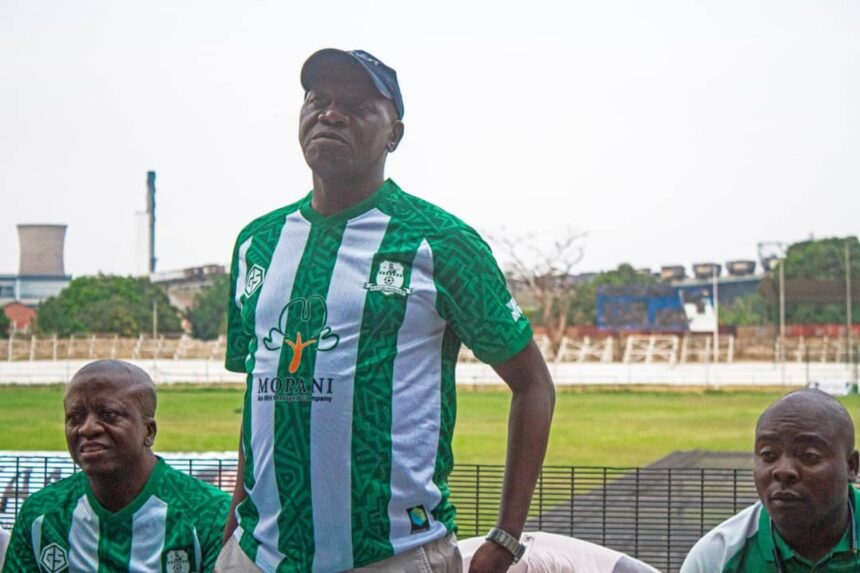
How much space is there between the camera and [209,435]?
83.7 ft

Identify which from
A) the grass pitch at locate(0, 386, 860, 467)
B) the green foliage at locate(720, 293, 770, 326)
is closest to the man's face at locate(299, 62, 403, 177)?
the grass pitch at locate(0, 386, 860, 467)

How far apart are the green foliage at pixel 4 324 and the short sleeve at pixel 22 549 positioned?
139 feet

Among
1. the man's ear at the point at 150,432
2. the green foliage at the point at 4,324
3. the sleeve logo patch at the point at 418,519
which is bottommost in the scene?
the sleeve logo patch at the point at 418,519

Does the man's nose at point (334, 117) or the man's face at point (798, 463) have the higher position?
the man's nose at point (334, 117)

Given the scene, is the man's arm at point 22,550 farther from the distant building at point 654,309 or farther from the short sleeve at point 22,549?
the distant building at point 654,309

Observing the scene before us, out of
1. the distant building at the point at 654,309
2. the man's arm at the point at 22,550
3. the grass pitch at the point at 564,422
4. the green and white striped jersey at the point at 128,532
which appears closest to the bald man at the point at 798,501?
the green and white striped jersey at the point at 128,532

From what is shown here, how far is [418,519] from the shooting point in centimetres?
168

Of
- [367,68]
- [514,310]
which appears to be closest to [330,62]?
[367,68]

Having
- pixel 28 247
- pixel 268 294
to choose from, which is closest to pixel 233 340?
pixel 268 294

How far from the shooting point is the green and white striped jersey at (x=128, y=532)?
2092 mm

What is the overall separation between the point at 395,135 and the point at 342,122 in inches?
5.1

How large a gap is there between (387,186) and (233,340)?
0.34m

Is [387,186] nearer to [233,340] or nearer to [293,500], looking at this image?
[233,340]

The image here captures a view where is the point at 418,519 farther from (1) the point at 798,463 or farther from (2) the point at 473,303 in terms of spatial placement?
(1) the point at 798,463
